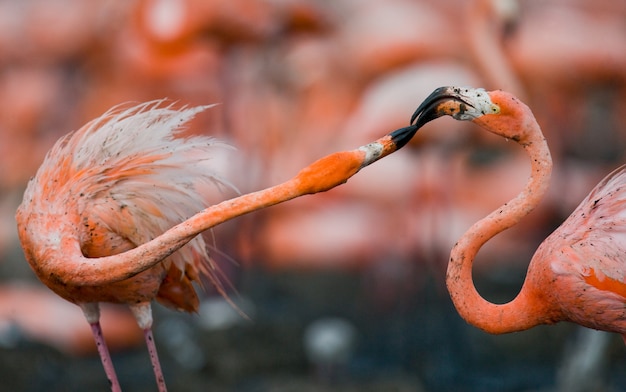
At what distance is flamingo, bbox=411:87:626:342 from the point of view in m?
2.53

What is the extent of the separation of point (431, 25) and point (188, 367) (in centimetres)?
278

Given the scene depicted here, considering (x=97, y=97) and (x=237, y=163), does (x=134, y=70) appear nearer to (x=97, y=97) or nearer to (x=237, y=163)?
(x=97, y=97)

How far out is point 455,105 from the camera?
2.47 meters

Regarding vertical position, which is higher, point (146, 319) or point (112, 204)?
point (112, 204)

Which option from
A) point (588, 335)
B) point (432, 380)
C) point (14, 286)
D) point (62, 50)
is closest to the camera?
point (588, 335)

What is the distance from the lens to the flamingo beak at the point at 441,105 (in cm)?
244

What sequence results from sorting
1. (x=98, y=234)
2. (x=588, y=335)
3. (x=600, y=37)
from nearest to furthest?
(x=98, y=234), (x=588, y=335), (x=600, y=37)

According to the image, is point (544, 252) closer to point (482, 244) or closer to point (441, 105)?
point (482, 244)

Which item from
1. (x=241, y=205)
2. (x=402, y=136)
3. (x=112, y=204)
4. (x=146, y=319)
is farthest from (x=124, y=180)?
(x=402, y=136)

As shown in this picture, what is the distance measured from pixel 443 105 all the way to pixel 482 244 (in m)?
0.42

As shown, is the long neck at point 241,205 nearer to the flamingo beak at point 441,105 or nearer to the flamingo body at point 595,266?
the flamingo beak at point 441,105

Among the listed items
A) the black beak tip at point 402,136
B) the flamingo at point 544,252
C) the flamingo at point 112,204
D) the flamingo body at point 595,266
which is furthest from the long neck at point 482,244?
the flamingo at point 112,204

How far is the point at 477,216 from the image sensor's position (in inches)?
226

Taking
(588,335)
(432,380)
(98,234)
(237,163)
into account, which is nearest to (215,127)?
(237,163)
